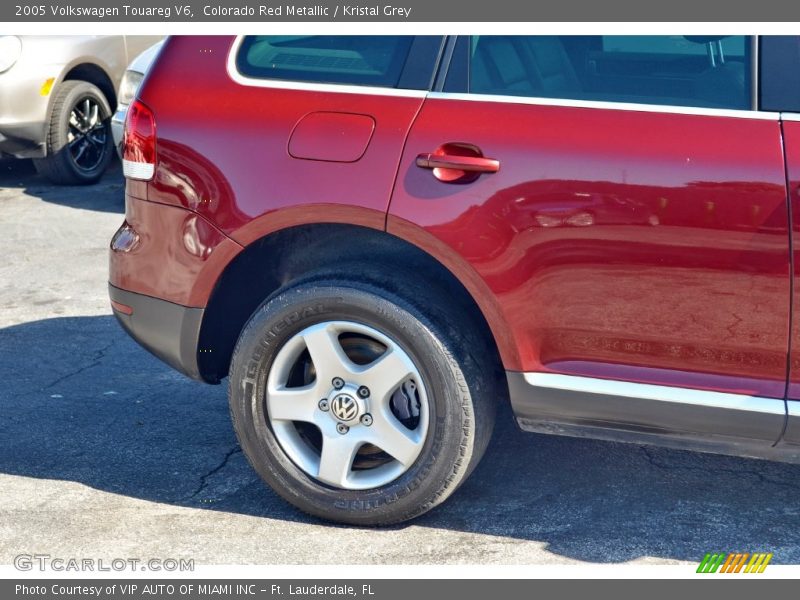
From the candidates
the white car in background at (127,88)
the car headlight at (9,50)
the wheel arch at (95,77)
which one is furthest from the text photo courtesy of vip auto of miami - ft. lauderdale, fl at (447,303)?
the wheel arch at (95,77)

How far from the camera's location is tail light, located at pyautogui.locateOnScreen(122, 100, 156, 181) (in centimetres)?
376

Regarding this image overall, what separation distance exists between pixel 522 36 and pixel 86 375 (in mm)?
2672

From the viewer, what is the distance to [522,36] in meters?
3.49

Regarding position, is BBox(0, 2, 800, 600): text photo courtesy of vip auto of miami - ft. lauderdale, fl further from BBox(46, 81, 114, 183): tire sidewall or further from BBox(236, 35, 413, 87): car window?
BBox(46, 81, 114, 183): tire sidewall

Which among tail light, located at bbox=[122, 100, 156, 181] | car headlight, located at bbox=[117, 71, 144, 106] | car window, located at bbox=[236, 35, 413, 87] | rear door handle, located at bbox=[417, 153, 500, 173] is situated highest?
car window, located at bbox=[236, 35, 413, 87]

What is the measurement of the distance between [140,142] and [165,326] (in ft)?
2.00

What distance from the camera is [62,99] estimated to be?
893cm

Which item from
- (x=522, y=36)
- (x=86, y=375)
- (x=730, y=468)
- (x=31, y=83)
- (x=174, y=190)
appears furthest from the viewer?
(x=31, y=83)

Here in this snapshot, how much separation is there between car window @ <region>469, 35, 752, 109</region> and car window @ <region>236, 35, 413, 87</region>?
26 centimetres

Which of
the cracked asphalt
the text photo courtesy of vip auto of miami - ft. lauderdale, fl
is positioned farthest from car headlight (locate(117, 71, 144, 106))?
the text photo courtesy of vip auto of miami - ft. lauderdale, fl

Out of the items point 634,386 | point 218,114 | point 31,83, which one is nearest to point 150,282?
point 218,114

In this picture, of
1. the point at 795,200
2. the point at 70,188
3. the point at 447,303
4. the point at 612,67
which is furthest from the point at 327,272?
the point at 70,188

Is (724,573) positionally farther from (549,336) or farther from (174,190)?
(174,190)
